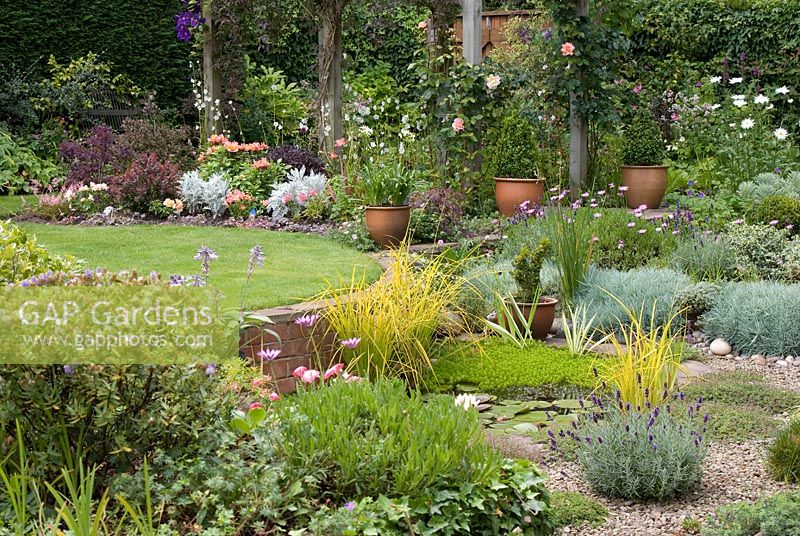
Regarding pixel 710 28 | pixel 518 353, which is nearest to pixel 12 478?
pixel 518 353

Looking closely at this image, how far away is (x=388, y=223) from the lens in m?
6.89

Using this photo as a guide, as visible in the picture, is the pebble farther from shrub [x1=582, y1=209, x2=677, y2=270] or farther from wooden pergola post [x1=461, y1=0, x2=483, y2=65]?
wooden pergola post [x1=461, y1=0, x2=483, y2=65]

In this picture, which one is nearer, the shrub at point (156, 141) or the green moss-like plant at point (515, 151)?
the green moss-like plant at point (515, 151)

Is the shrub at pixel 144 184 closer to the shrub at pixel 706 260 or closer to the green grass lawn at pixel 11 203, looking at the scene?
the green grass lawn at pixel 11 203

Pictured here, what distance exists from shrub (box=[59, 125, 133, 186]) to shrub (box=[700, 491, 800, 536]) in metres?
6.93

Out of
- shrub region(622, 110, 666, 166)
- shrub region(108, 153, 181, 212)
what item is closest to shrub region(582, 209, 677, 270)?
shrub region(622, 110, 666, 166)

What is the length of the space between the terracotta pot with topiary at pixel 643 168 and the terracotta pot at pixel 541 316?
3.60 meters

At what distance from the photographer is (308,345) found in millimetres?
4871

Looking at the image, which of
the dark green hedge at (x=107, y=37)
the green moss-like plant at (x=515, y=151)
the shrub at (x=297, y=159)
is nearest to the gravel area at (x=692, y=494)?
the green moss-like plant at (x=515, y=151)

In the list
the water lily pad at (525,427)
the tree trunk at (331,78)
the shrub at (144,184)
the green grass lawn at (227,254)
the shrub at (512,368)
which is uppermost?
the tree trunk at (331,78)

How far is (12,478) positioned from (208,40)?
818 cm

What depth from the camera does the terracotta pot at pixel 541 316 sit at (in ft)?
18.7

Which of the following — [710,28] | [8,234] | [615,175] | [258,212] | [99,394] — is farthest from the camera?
[710,28]

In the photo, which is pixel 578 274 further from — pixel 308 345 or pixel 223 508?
pixel 223 508
